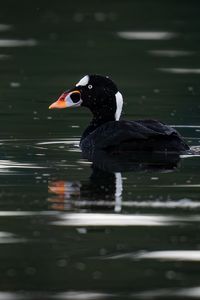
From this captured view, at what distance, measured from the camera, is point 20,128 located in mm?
15562

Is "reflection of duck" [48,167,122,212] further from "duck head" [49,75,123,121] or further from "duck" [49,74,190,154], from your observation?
"duck head" [49,75,123,121]

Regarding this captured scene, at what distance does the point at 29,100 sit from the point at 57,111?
1051 millimetres

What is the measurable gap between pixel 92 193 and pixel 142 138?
2.13 meters

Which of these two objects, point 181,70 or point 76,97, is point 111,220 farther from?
point 181,70

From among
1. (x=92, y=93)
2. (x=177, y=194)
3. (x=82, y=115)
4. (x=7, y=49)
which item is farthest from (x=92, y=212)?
(x=7, y=49)

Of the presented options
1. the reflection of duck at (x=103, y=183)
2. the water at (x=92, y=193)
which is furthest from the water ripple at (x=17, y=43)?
the reflection of duck at (x=103, y=183)

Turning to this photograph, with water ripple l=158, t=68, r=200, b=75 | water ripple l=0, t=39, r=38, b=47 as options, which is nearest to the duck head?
water ripple l=158, t=68, r=200, b=75

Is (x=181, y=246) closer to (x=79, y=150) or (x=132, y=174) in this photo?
(x=132, y=174)

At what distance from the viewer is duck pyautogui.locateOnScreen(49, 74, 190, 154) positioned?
43.5ft

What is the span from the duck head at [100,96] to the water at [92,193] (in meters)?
0.45

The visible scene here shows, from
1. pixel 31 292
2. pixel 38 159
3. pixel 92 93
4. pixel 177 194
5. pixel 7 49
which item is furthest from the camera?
pixel 7 49

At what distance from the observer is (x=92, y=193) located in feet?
36.5

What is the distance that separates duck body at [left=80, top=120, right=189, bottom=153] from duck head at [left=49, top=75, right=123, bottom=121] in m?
1.38

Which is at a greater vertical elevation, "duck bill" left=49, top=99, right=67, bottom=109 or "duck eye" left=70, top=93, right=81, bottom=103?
"duck eye" left=70, top=93, right=81, bottom=103
